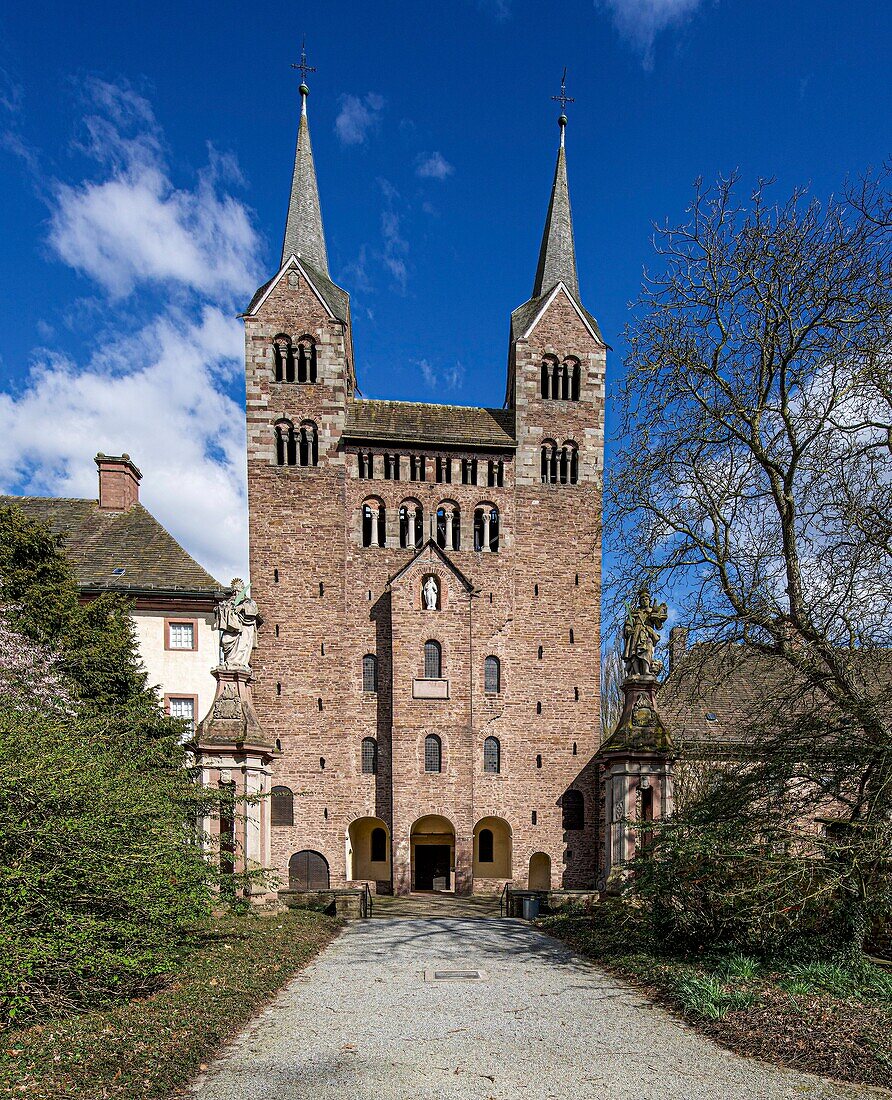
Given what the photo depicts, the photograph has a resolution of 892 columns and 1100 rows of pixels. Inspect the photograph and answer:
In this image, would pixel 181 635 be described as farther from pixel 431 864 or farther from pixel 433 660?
pixel 431 864

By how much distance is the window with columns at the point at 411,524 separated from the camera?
26531 mm

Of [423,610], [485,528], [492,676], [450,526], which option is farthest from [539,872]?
[450,526]

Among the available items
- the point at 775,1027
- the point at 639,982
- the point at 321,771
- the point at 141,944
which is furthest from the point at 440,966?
the point at 321,771

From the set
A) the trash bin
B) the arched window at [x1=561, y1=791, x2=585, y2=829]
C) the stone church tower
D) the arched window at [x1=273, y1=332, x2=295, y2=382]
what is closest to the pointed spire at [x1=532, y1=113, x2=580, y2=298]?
the stone church tower

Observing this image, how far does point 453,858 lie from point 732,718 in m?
11.3

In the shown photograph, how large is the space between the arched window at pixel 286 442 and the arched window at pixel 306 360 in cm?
199

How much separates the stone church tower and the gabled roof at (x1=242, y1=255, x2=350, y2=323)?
0.38ft

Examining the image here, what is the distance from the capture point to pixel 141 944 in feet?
25.2

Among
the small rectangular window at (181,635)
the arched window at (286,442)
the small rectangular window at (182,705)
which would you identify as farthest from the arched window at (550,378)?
the small rectangular window at (182,705)

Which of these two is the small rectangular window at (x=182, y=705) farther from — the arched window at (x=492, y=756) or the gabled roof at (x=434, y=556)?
the arched window at (x=492, y=756)

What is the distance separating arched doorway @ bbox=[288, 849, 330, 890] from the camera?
23969 millimetres

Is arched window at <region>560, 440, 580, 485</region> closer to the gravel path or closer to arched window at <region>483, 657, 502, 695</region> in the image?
arched window at <region>483, 657, 502, 695</region>

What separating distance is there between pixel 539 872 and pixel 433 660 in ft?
29.0

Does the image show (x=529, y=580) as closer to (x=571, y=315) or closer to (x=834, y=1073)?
(x=571, y=315)
